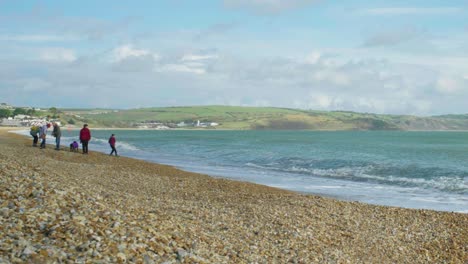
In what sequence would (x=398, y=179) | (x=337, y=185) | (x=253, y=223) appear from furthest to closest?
(x=398, y=179) < (x=337, y=185) < (x=253, y=223)

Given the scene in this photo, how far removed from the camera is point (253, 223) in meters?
13.9

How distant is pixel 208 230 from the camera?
1230cm

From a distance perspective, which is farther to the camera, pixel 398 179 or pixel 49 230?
pixel 398 179

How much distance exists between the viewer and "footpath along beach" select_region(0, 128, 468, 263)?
30.0 feet

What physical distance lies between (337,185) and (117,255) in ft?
79.9

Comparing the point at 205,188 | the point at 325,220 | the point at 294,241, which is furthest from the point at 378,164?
the point at 294,241

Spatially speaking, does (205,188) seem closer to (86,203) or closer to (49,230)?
(86,203)

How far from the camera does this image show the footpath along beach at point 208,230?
9.16 m

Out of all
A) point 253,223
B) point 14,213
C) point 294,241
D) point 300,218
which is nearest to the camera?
point 14,213

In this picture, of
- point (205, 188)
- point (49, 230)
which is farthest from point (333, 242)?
point (205, 188)

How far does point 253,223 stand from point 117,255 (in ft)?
18.5

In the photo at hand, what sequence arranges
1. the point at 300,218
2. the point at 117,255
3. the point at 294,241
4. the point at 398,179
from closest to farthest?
the point at 117,255 < the point at 294,241 < the point at 300,218 < the point at 398,179

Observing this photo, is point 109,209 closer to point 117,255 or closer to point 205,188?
point 117,255

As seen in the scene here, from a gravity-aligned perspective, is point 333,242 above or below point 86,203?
below
